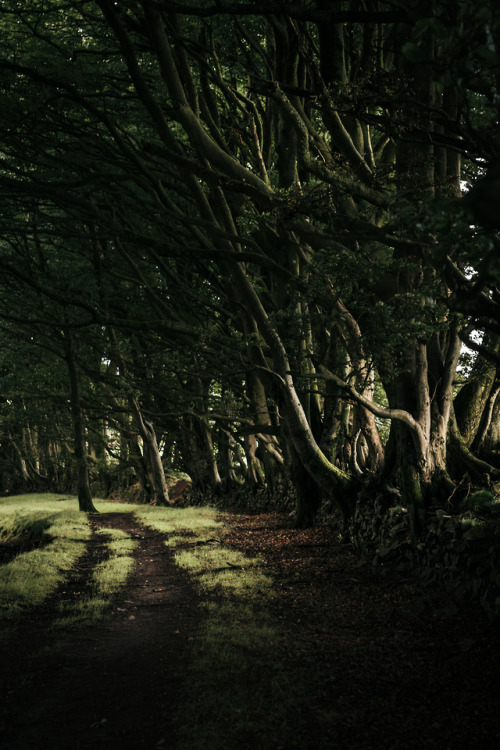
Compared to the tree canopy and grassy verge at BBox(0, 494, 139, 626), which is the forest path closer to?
grassy verge at BBox(0, 494, 139, 626)

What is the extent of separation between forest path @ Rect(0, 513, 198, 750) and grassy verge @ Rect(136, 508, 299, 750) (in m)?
0.22

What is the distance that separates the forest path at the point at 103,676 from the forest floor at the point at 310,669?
0.02m

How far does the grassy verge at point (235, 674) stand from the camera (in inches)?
169

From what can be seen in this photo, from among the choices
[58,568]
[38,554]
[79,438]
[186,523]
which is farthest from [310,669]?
[79,438]

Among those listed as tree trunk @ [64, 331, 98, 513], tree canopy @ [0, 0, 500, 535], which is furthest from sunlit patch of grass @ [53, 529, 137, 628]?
tree trunk @ [64, 331, 98, 513]

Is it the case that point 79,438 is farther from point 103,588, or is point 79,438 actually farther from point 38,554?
point 103,588

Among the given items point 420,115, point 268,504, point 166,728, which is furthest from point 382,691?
point 268,504

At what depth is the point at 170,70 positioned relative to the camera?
9586mm

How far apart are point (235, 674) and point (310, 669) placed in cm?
77

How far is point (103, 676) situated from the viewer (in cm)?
555

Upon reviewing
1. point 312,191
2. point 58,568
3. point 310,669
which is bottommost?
point 310,669

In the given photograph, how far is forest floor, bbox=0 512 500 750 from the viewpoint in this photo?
14.1ft

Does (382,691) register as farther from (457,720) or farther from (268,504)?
(268,504)

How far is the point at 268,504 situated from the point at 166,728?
19.1m
